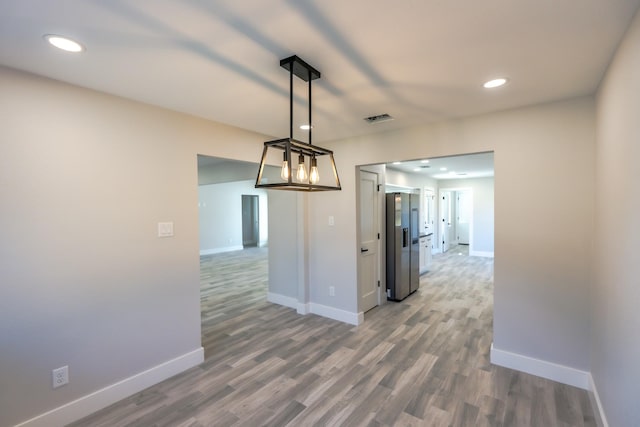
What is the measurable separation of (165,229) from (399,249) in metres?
3.41

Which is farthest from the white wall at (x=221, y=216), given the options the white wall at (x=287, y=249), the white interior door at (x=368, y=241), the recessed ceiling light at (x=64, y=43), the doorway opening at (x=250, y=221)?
the recessed ceiling light at (x=64, y=43)

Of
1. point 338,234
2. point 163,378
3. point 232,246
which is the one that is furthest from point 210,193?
point 163,378

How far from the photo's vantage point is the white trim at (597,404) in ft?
6.33

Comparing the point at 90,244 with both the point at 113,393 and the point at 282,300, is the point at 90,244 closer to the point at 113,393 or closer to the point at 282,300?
the point at 113,393

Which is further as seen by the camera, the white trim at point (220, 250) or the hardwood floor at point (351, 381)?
the white trim at point (220, 250)

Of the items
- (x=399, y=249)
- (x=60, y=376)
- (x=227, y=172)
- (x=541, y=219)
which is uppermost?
(x=227, y=172)

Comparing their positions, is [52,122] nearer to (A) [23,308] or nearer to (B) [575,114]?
(A) [23,308]

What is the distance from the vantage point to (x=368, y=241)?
4227mm

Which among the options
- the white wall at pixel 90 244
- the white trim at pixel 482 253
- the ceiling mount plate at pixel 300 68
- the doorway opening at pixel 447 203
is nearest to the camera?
the ceiling mount plate at pixel 300 68

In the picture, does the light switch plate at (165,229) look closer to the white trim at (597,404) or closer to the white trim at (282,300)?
the white trim at (282,300)

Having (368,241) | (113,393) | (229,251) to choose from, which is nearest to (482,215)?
(368,241)

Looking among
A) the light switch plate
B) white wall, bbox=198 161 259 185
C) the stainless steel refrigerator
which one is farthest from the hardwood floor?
white wall, bbox=198 161 259 185

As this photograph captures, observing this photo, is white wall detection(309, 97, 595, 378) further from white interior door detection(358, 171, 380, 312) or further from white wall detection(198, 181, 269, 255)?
white wall detection(198, 181, 269, 255)

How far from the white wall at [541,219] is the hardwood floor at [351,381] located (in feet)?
1.36
